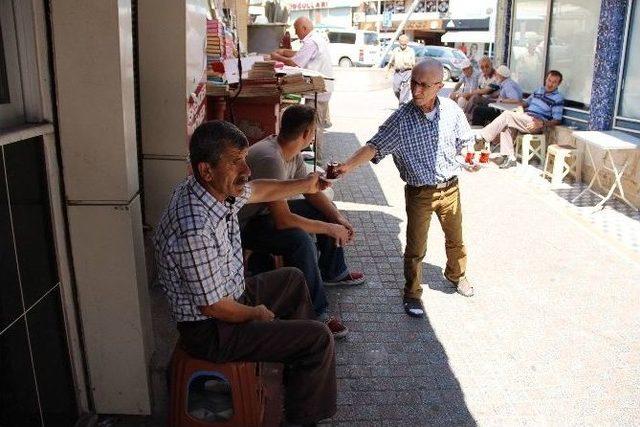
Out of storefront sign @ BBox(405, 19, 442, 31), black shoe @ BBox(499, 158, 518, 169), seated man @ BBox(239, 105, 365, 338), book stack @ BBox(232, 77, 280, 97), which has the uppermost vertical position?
storefront sign @ BBox(405, 19, 442, 31)

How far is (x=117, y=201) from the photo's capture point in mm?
2477

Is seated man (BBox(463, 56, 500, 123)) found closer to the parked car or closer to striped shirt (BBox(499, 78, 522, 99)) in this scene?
striped shirt (BBox(499, 78, 522, 99))

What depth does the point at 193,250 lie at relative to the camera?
2.24 meters

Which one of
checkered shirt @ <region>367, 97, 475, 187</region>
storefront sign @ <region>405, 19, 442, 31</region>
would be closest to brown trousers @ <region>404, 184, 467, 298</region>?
checkered shirt @ <region>367, 97, 475, 187</region>

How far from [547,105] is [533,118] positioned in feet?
1.05

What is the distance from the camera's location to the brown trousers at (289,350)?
95.2 inches

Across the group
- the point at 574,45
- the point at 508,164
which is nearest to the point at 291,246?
the point at 508,164

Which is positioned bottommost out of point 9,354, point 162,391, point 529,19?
point 162,391

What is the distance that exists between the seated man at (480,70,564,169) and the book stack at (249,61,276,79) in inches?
207

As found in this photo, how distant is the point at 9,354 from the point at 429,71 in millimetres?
2894

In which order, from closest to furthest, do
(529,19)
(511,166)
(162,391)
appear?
(162,391) → (511,166) → (529,19)

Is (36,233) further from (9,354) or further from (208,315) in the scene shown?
(208,315)

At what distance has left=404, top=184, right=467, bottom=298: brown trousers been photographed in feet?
13.4

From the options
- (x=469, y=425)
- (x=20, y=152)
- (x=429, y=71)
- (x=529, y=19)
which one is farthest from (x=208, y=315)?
(x=529, y=19)
